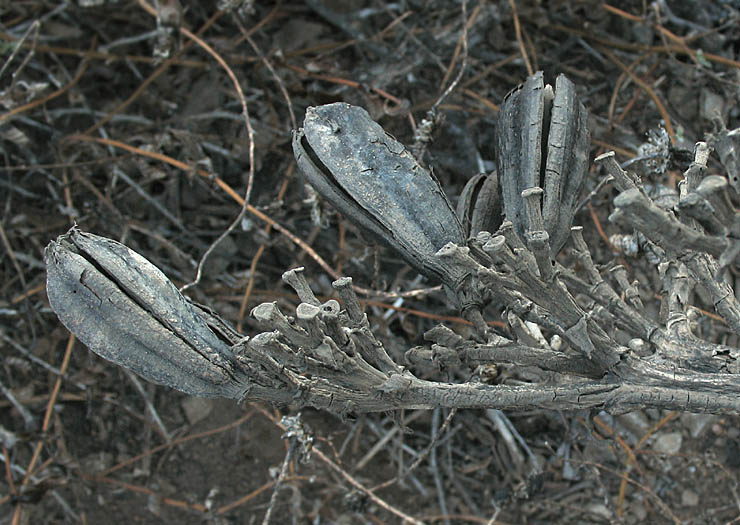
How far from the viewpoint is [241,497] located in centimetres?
193

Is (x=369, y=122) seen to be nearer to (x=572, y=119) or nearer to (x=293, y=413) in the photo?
(x=572, y=119)

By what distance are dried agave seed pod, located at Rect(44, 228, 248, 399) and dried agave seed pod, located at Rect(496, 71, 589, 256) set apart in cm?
50

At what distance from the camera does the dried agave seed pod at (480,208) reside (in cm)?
123

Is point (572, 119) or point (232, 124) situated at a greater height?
point (572, 119)

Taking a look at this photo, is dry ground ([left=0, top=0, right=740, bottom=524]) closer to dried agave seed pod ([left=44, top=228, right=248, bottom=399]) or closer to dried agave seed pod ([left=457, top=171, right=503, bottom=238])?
dried agave seed pod ([left=457, top=171, right=503, bottom=238])

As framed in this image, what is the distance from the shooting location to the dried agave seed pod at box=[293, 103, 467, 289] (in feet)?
3.73

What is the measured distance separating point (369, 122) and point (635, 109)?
1266 mm

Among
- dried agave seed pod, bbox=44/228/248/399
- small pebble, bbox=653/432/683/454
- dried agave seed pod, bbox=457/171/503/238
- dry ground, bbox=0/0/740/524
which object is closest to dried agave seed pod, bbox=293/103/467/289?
dried agave seed pod, bbox=457/171/503/238

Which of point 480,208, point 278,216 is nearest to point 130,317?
point 480,208

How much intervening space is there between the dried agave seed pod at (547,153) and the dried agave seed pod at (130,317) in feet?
1.63

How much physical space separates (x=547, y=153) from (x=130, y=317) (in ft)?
2.10

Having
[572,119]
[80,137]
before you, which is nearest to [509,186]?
[572,119]

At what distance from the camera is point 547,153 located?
45.8 inches

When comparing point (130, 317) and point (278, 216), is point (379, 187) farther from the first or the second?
point (278, 216)
